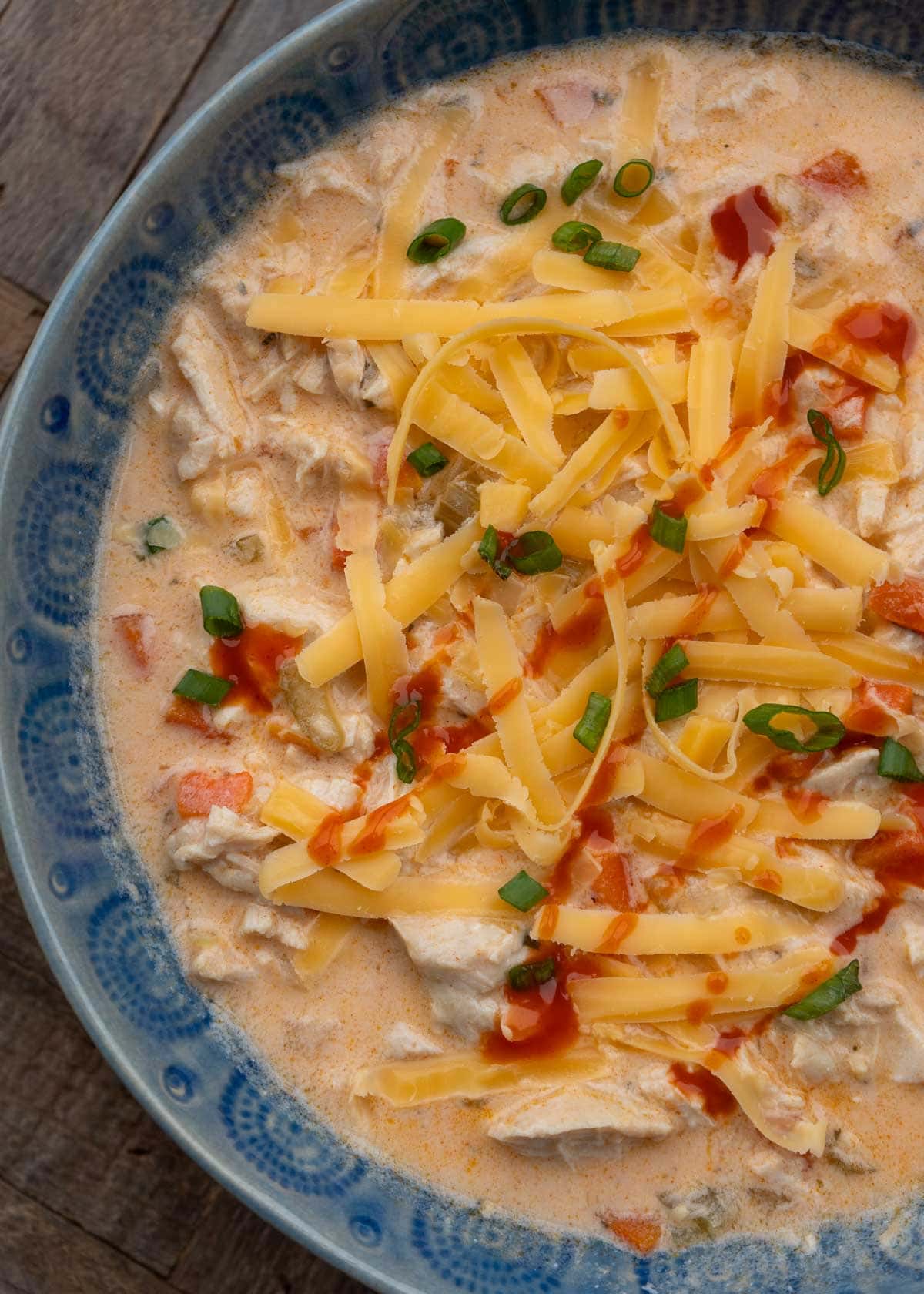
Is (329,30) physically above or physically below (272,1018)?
above

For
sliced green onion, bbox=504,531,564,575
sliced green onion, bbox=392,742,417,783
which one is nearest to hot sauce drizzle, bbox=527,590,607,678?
sliced green onion, bbox=504,531,564,575

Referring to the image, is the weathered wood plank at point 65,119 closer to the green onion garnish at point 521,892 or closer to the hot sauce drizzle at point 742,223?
the hot sauce drizzle at point 742,223

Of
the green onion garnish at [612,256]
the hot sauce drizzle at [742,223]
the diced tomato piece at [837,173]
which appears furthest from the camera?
the diced tomato piece at [837,173]

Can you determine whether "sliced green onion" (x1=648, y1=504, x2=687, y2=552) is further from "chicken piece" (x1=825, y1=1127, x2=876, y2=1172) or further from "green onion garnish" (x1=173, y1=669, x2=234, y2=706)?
"chicken piece" (x1=825, y1=1127, x2=876, y2=1172)

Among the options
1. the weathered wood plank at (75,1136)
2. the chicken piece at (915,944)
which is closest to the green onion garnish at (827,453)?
the chicken piece at (915,944)

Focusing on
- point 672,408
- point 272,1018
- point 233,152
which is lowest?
point 272,1018

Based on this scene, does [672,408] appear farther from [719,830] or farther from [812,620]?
[719,830]

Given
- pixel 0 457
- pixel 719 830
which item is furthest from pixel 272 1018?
pixel 0 457
